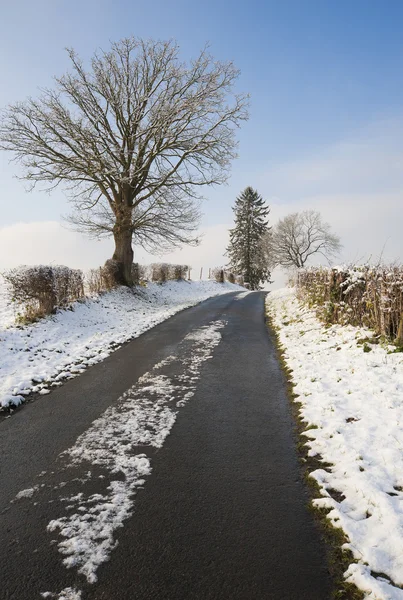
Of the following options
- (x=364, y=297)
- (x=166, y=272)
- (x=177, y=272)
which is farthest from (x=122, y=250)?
(x=364, y=297)

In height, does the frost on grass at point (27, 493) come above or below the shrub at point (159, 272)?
below

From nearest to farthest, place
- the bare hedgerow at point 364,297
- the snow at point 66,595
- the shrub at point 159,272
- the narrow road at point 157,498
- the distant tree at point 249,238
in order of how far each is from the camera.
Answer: the snow at point 66,595
the narrow road at point 157,498
the bare hedgerow at point 364,297
the shrub at point 159,272
the distant tree at point 249,238

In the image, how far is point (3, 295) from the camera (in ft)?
41.3

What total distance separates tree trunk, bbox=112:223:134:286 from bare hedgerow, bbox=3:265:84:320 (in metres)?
6.10

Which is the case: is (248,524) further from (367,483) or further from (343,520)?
(367,483)

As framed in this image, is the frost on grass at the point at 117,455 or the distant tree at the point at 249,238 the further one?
the distant tree at the point at 249,238

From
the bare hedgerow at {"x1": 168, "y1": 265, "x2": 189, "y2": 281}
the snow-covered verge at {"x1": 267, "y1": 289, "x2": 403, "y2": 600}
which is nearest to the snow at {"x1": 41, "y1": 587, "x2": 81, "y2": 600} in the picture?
the snow-covered verge at {"x1": 267, "y1": 289, "x2": 403, "y2": 600}

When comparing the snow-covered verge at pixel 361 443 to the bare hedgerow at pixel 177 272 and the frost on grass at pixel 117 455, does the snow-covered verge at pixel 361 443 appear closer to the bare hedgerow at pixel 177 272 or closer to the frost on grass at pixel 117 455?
the frost on grass at pixel 117 455

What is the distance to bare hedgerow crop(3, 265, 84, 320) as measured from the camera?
9.98 m

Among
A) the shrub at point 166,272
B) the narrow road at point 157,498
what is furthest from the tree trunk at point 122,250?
the narrow road at point 157,498

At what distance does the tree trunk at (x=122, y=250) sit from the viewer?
58.9 ft

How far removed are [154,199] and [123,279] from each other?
4543 mm

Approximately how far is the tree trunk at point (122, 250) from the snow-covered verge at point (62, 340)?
2.25 m

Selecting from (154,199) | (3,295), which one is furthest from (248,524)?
(154,199)
